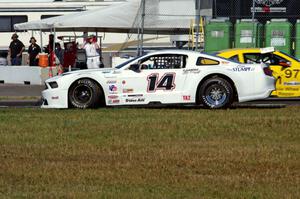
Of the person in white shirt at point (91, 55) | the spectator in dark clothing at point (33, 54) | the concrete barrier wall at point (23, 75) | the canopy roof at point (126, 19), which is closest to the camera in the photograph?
the person in white shirt at point (91, 55)

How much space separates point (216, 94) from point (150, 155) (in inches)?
259

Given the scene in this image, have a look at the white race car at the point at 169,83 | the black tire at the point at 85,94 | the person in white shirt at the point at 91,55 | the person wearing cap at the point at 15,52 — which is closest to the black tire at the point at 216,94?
the white race car at the point at 169,83

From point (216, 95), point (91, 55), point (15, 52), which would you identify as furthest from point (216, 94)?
point (15, 52)

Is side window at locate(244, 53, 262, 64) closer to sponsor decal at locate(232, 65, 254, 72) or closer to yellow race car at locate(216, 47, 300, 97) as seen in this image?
yellow race car at locate(216, 47, 300, 97)

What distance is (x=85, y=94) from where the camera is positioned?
17.4 m

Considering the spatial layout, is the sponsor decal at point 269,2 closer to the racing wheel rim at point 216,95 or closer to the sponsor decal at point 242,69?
the sponsor decal at point 242,69

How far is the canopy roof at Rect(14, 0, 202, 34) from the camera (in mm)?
28562

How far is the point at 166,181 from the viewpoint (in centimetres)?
885

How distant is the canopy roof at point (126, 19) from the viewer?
93.7ft

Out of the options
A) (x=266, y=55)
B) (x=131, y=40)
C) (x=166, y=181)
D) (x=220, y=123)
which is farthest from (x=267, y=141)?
(x=131, y=40)

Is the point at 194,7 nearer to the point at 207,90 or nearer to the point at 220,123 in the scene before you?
the point at 207,90

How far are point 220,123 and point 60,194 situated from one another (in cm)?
620

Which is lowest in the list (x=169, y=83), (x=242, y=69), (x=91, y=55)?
(x=169, y=83)

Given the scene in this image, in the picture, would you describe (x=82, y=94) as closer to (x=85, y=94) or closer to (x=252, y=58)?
(x=85, y=94)
